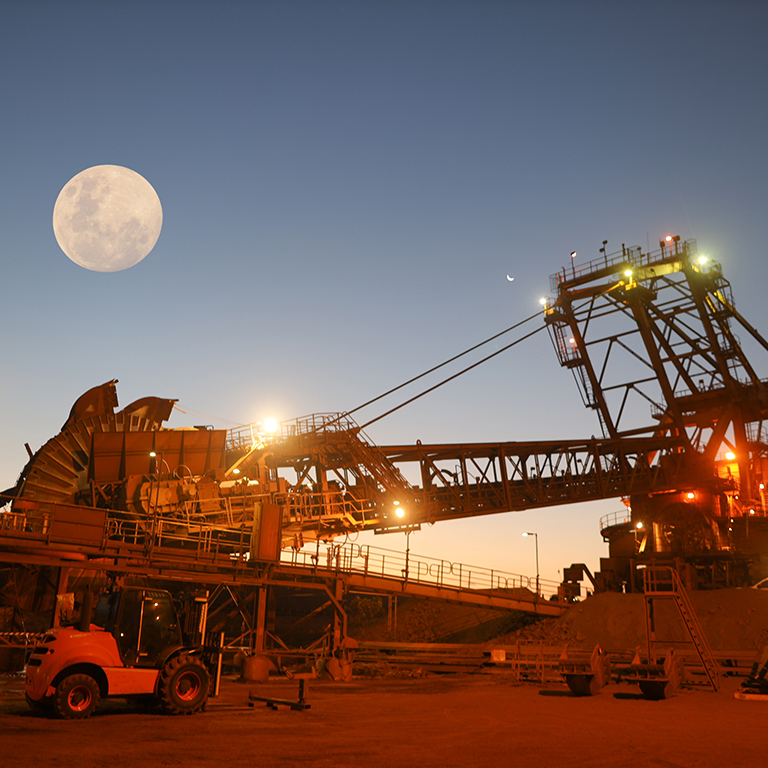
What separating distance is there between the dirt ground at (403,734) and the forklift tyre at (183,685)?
0.21m

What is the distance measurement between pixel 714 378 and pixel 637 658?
2313cm

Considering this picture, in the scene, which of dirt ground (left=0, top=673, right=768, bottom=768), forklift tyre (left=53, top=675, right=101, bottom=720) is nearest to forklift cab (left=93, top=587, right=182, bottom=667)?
forklift tyre (left=53, top=675, right=101, bottom=720)

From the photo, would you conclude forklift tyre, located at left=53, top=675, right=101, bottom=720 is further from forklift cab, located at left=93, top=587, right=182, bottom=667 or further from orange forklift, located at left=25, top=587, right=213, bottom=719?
forklift cab, located at left=93, top=587, right=182, bottom=667

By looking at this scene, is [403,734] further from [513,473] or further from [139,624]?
[513,473]

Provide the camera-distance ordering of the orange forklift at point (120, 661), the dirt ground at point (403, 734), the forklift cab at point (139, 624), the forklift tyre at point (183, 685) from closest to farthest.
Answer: the dirt ground at point (403, 734) < the orange forklift at point (120, 661) < the forklift cab at point (139, 624) < the forklift tyre at point (183, 685)

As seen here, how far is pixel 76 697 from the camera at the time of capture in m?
9.92

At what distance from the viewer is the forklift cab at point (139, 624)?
10.4 m

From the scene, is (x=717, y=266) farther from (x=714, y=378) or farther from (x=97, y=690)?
(x=97, y=690)

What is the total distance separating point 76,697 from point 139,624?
1258mm

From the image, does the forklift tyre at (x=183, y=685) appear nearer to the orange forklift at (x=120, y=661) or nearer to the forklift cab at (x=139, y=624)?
the orange forklift at (x=120, y=661)

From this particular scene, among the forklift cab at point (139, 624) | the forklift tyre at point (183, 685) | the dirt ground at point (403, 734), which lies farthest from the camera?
the forklift tyre at point (183, 685)

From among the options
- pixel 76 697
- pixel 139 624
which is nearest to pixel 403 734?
pixel 139 624

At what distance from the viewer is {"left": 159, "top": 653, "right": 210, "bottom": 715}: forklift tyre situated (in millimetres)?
10547

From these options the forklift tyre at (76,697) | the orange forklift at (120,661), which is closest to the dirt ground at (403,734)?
the forklift tyre at (76,697)
